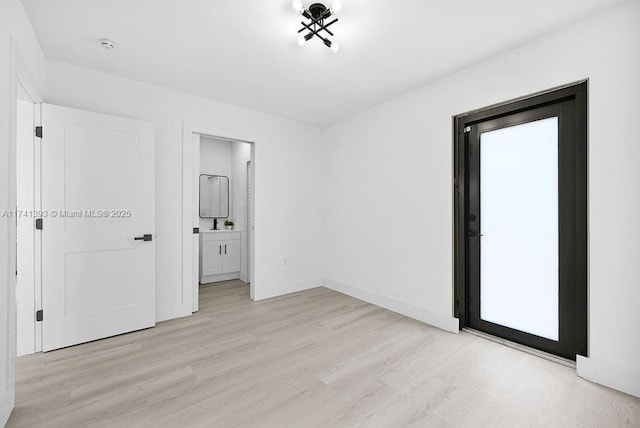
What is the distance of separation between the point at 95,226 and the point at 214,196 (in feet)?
9.21

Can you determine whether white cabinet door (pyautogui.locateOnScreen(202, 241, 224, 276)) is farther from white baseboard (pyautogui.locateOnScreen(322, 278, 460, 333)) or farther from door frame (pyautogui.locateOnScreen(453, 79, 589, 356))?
door frame (pyautogui.locateOnScreen(453, 79, 589, 356))

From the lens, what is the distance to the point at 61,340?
257 cm

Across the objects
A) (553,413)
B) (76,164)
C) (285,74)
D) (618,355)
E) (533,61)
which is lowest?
(553,413)

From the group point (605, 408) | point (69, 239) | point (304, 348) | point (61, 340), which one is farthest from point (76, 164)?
point (605, 408)

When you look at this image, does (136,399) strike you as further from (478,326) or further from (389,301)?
(478,326)

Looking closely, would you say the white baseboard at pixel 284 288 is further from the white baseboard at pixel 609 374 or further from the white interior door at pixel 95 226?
the white baseboard at pixel 609 374

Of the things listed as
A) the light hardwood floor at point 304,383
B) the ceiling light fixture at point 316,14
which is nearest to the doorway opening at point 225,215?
the light hardwood floor at point 304,383

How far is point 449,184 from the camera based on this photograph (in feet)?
9.89

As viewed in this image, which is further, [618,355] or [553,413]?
[618,355]

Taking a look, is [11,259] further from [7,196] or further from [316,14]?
[316,14]

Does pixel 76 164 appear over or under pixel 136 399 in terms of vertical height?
over

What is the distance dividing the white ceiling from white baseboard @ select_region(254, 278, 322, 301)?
2721mm

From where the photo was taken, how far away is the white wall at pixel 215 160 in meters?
5.38

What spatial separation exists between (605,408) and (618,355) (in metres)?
0.42
